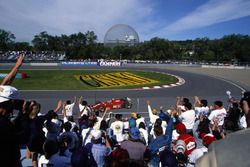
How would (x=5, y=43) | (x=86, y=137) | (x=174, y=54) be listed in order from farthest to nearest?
(x=5, y=43), (x=174, y=54), (x=86, y=137)

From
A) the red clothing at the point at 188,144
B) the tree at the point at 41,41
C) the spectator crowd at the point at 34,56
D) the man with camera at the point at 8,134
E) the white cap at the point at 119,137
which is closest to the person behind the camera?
the man with camera at the point at 8,134

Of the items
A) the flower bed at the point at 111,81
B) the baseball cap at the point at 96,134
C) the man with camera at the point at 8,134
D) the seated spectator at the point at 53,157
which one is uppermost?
the man with camera at the point at 8,134

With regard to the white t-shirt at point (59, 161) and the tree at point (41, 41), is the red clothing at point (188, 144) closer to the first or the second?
the white t-shirt at point (59, 161)

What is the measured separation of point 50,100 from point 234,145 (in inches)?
796

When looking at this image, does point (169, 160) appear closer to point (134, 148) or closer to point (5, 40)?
point (134, 148)

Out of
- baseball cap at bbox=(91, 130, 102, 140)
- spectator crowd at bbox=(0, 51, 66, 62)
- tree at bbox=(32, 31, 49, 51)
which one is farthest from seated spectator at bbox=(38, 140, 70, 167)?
tree at bbox=(32, 31, 49, 51)

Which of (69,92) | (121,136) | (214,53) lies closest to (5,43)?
(214,53)

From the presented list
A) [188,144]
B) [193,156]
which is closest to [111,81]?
[188,144]

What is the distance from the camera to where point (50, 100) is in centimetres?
2042

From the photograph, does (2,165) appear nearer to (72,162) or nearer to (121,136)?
(72,162)

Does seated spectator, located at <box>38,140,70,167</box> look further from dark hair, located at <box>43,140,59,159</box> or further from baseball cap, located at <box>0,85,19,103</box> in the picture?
baseball cap, located at <box>0,85,19,103</box>

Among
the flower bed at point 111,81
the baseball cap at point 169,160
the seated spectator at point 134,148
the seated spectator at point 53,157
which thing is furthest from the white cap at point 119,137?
the flower bed at point 111,81

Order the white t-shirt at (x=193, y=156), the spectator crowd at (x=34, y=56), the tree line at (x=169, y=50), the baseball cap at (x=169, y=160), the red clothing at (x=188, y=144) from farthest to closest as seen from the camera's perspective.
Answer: the tree line at (x=169, y=50) → the spectator crowd at (x=34, y=56) → the red clothing at (x=188, y=144) → the white t-shirt at (x=193, y=156) → the baseball cap at (x=169, y=160)

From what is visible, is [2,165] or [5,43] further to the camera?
[5,43]
